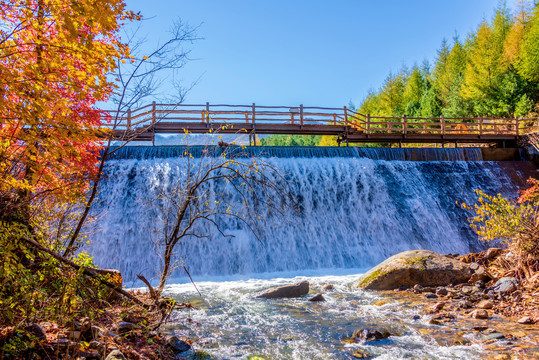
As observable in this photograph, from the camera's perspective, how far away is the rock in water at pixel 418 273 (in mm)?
7324

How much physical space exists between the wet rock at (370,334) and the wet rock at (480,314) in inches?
60.2

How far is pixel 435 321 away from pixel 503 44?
1177 inches

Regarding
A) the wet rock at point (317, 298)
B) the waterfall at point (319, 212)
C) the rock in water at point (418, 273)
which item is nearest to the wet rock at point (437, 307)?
the rock in water at point (418, 273)

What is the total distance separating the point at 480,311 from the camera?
5367 mm

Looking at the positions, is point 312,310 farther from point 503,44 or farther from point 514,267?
point 503,44

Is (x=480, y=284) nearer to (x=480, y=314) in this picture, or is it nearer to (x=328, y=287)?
(x=480, y=314)

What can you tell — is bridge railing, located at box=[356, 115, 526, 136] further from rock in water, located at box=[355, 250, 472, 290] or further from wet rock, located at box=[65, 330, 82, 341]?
wet rock, located at box=[65, 330, 82, 341]

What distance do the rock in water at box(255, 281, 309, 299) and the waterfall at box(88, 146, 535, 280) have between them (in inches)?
102

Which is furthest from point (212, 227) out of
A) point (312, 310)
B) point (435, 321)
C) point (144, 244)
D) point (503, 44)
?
point (503, 44)

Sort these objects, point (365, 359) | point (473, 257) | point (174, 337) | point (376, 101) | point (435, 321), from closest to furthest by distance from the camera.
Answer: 1. point (365, 359)
2. point (174, 337)
3. point (435, 321)
4. point (473, 257)
5. point (376, 101)

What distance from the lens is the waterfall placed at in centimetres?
998

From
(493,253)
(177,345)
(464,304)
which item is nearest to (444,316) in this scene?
(464,304)

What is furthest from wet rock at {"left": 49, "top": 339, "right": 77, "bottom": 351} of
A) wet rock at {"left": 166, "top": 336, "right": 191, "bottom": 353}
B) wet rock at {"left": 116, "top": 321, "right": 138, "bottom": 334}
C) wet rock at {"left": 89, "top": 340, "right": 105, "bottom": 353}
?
wet rock at {"left": 166, "top": 336, "right": 191, "bottom": 353}

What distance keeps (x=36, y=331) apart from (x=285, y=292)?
4879 mm
